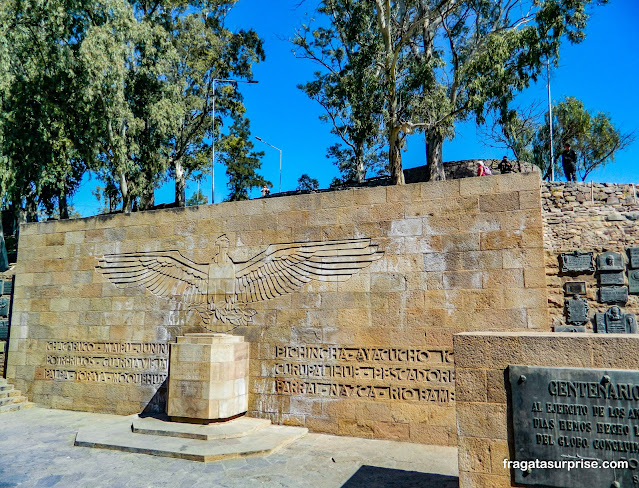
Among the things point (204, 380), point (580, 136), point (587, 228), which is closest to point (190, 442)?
point (204, 380)

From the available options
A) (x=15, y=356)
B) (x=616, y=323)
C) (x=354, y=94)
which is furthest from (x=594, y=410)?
(x=354, y=94)

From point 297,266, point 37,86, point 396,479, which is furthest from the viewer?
point 37,86

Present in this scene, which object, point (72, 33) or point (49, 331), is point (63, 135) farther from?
point (49, 331)

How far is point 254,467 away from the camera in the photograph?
213 inches

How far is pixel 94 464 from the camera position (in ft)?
18.6

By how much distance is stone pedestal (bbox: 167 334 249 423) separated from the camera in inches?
261

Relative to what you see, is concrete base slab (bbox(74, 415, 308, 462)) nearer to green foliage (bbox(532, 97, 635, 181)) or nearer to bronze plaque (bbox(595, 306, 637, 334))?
bronze plaque (bbox(595, 306, 637, 334))

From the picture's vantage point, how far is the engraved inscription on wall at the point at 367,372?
20.8ft

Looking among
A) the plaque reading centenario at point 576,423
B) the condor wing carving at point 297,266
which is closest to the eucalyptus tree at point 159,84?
the condor wing carving at point 297,266

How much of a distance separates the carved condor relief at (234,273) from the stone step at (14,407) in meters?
2.79

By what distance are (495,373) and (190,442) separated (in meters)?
4.17

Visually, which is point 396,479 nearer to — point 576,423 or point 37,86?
point 576,423

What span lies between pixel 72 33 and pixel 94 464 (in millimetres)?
15158

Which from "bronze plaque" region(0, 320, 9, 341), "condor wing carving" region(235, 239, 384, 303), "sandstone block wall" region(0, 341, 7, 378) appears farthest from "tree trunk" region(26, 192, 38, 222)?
"condor wing carving" region(235, 239, 384, 303)
